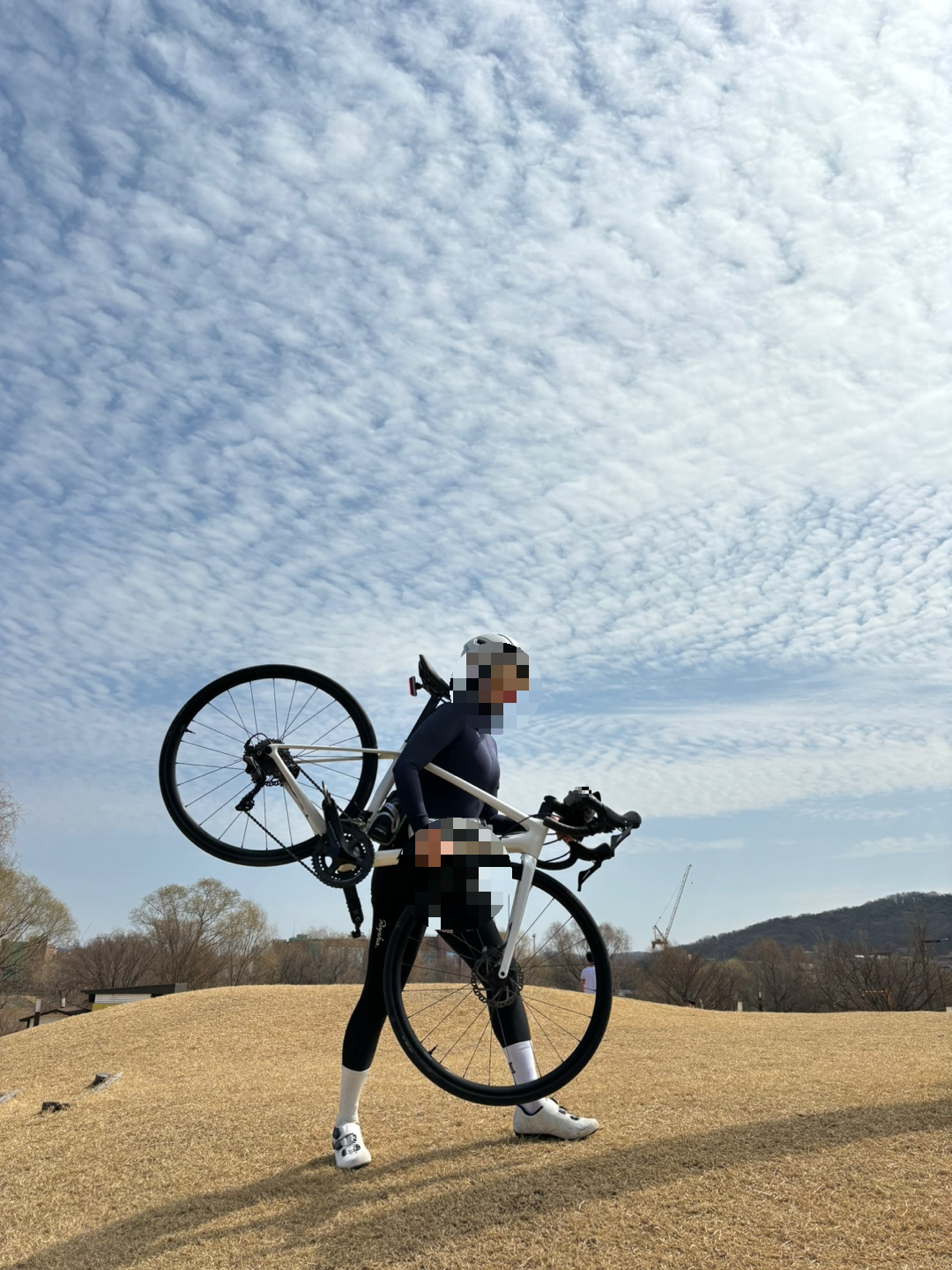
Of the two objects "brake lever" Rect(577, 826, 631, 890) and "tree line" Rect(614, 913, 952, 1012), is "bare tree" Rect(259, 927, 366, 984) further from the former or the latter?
"brake lever" Rect(577, 826, 631, 890)

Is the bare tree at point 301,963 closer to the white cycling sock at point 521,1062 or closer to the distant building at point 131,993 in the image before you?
the distant building at point 131,993

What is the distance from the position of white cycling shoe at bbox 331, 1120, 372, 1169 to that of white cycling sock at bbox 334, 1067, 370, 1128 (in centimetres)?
4

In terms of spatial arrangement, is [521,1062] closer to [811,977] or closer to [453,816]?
[453,816]

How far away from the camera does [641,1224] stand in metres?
4.29

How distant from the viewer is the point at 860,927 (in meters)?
86.7

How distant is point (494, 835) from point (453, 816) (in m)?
0.38

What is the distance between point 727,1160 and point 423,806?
265 centimetres

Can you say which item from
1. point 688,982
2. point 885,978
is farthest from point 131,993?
point 885,978

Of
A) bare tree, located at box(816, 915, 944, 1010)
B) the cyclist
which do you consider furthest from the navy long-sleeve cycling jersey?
bare tree, located at box(816, 915, 944, 1010)

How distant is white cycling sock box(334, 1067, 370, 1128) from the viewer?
222 inches

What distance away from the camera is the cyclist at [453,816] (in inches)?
202

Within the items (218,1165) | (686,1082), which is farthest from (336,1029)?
(218,1165)

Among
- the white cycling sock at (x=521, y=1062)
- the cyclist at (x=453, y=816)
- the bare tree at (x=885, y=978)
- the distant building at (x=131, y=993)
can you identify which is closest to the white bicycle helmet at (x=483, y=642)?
the cyclist at (x=453, y=816)

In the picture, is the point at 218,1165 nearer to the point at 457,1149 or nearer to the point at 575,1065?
the point at 457,1149
